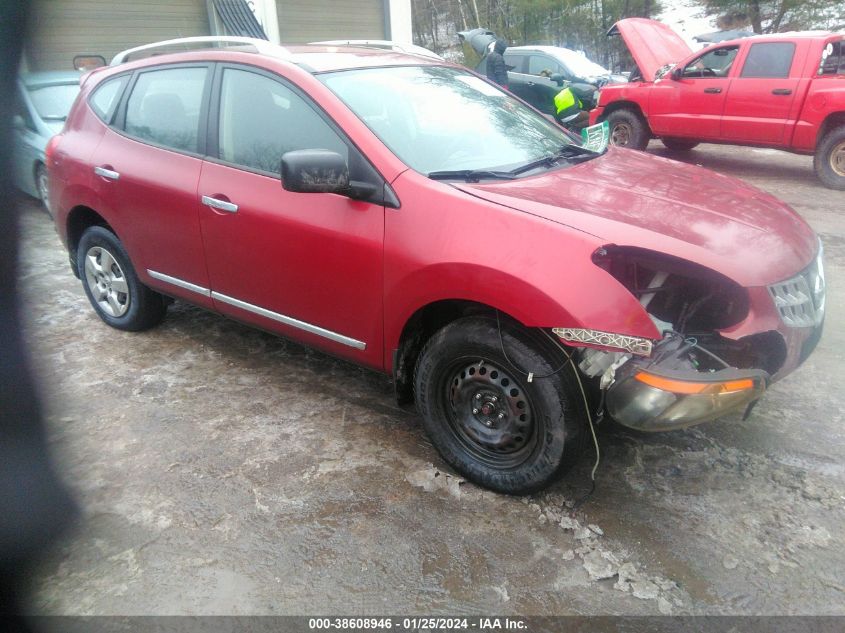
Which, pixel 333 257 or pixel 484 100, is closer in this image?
pixel 333 257

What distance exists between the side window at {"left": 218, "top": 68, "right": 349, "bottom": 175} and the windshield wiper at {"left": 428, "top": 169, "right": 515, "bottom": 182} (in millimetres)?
425

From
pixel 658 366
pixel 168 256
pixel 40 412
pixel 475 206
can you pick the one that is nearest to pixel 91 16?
pixel 168 256

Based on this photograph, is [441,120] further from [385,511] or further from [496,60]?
[496,60]

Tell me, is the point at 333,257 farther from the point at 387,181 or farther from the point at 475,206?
the point at 475,206

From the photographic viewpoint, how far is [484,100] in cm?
354

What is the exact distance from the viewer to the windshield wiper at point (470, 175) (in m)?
2.77

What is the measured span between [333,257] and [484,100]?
1337 mm

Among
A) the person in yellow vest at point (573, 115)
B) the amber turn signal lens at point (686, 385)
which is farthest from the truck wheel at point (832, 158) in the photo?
the amber turn signal lens at point (686, 385)

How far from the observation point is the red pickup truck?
7.87m

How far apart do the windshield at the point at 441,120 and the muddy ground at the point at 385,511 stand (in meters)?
1.31

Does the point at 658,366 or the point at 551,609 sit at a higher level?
the point at 658,366

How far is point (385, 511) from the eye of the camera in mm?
2656

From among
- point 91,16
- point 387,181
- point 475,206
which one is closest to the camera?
point 475,206

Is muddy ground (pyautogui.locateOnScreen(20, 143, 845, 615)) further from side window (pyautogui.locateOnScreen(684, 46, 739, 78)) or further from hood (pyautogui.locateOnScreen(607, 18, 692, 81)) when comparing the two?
hood (pyautogui.locateOnScreen(607, 18, 692, 81))
